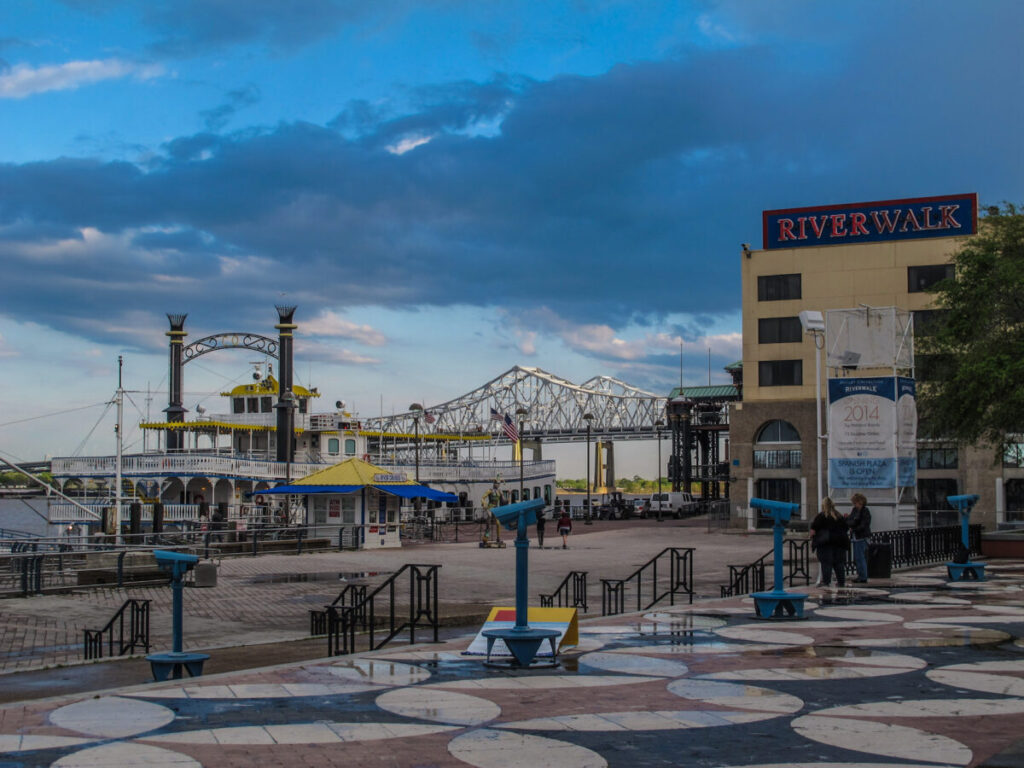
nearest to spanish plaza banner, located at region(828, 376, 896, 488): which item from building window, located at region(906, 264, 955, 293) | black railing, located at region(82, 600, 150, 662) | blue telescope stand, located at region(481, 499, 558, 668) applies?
black railing, located at region(82, 600, 150, 662)

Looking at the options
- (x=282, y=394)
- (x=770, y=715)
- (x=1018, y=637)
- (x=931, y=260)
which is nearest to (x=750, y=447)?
(x=931, y=260)

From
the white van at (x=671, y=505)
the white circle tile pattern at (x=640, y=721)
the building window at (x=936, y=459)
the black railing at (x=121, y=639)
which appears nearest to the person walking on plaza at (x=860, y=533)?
A: the black railing at (x=121, y=639)

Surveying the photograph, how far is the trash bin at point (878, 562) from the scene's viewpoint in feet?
73.0

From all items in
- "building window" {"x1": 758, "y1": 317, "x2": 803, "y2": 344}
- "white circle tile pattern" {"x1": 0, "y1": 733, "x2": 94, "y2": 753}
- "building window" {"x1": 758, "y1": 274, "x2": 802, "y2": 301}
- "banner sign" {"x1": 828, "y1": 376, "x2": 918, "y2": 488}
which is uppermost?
"building window" {"x1": 758, "y1": 274, "x2": 802, "y2": 301}

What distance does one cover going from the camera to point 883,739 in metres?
7.72

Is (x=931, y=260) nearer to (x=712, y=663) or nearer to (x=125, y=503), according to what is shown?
(x=125, y=503)

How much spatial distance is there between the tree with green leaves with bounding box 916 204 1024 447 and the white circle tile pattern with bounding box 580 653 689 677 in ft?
73.4

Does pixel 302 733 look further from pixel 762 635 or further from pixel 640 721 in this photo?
pixel 762 635

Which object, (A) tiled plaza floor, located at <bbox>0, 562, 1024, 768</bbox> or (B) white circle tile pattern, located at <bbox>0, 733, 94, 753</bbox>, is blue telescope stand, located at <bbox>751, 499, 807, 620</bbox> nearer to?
(A) tiled plaza floor, located at <bbox>0, 562, 1024, 768</bbox>

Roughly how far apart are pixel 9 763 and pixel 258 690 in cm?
296

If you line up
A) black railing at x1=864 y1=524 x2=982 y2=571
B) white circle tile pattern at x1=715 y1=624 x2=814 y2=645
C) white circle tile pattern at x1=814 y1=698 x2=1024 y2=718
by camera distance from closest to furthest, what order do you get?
white circle tile pattern at x1=814 y1=698 x2=1024 y2=718 → white circle tile pattern at x1=715 y1=624 x2=814 y2=645 → black railing at x1=864 y1=524 x2=982 y2=571

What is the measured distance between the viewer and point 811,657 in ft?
38.4

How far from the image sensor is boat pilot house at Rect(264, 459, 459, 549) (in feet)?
128

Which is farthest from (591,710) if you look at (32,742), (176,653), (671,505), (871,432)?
(671,505)
